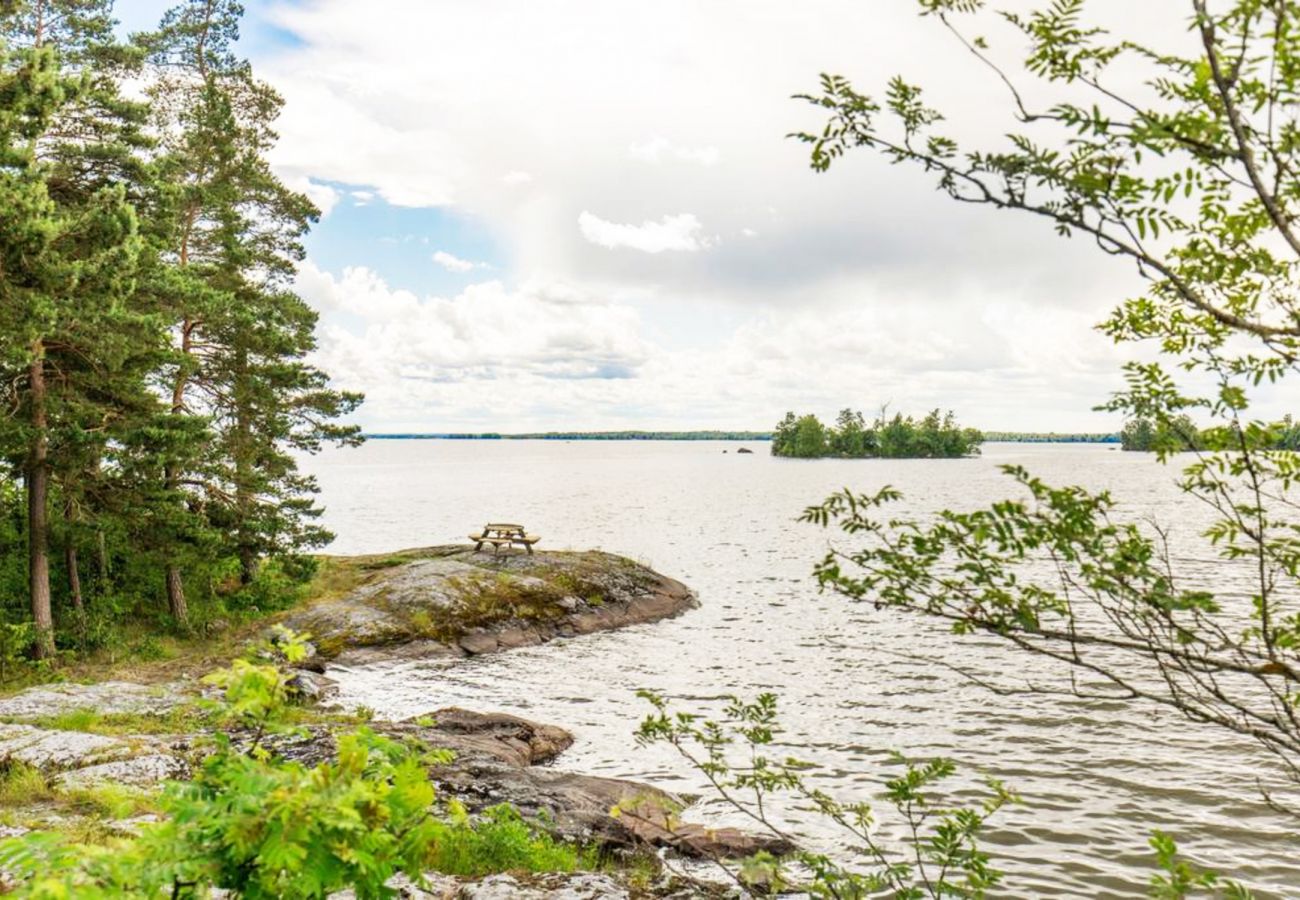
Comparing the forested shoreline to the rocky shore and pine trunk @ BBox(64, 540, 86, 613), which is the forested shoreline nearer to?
pine trunk @ BBox(64, 540, 86, 613)

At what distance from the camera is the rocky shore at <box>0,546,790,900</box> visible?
353 inches

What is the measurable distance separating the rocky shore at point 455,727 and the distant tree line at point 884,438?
151 meters

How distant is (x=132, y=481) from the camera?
18.1m

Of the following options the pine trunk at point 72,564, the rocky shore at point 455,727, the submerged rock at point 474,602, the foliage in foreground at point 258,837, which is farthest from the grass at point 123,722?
the foliage in foreground at point 258,837

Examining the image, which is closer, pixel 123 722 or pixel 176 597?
pixel 123 722

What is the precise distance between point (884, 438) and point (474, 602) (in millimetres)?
157713

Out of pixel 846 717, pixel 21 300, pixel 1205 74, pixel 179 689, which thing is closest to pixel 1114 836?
pixel 846 717

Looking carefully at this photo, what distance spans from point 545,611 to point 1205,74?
22.8 meters

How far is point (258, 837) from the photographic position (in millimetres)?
2639

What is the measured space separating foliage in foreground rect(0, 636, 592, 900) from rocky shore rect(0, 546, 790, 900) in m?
0.50

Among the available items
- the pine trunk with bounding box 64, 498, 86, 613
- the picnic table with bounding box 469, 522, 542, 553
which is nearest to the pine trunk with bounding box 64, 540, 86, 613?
the pine trunk with bounding box 64, 498, 86, 613

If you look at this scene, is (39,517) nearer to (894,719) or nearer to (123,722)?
(123,722)

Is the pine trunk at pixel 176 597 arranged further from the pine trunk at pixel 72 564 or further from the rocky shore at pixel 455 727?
the rocky shore at pixel 455 727

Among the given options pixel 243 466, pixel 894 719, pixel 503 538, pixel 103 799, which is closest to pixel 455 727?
pixel 103 799
